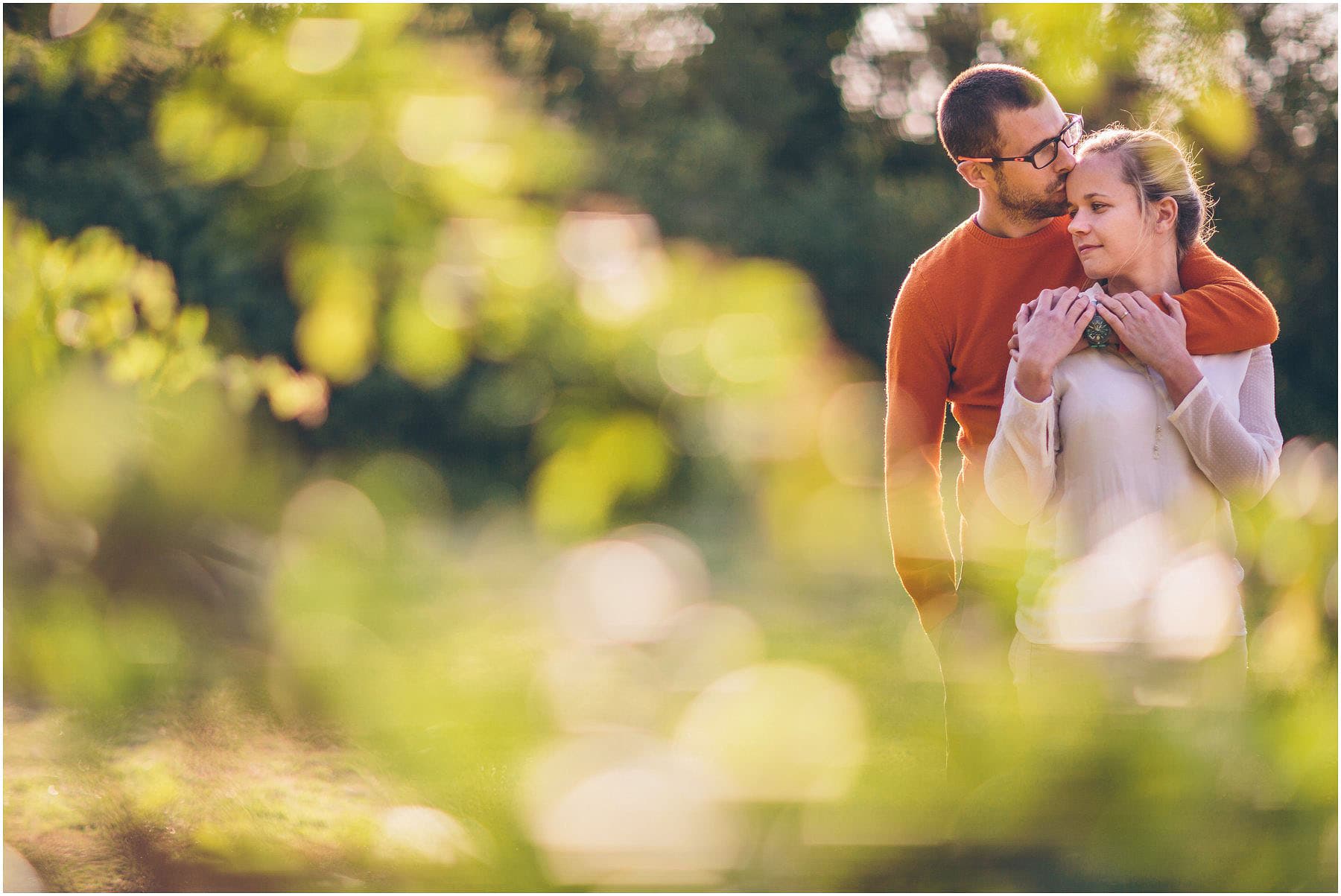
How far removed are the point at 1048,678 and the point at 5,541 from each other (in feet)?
7.04

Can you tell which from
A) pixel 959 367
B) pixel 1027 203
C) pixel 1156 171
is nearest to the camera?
pixel 1156 171

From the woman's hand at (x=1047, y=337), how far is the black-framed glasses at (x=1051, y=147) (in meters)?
0.27

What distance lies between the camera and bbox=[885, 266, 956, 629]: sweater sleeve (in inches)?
82.3

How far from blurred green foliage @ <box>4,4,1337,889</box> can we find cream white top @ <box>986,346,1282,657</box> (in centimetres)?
9

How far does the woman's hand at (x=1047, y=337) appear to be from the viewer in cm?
175

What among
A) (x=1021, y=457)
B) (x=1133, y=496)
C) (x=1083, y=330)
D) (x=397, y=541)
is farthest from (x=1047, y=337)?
(x=397, y=541)

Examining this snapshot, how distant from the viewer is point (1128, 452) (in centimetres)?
183

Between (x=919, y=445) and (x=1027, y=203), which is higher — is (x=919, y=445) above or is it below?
below

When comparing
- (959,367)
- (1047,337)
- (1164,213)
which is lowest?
(1047,337)

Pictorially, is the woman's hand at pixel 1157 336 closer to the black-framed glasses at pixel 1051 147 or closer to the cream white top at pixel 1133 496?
the cream white top at pixel 1133 496

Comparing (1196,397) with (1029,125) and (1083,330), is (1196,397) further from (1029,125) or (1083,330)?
(1029,125)

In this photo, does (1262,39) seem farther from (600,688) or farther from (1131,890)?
(1131,890)

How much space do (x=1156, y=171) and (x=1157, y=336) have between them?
0.31 metres

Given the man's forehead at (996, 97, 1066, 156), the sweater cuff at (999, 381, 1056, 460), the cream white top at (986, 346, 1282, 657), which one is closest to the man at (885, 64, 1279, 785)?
the man's forehead at (996, 97, 1066, 156)
